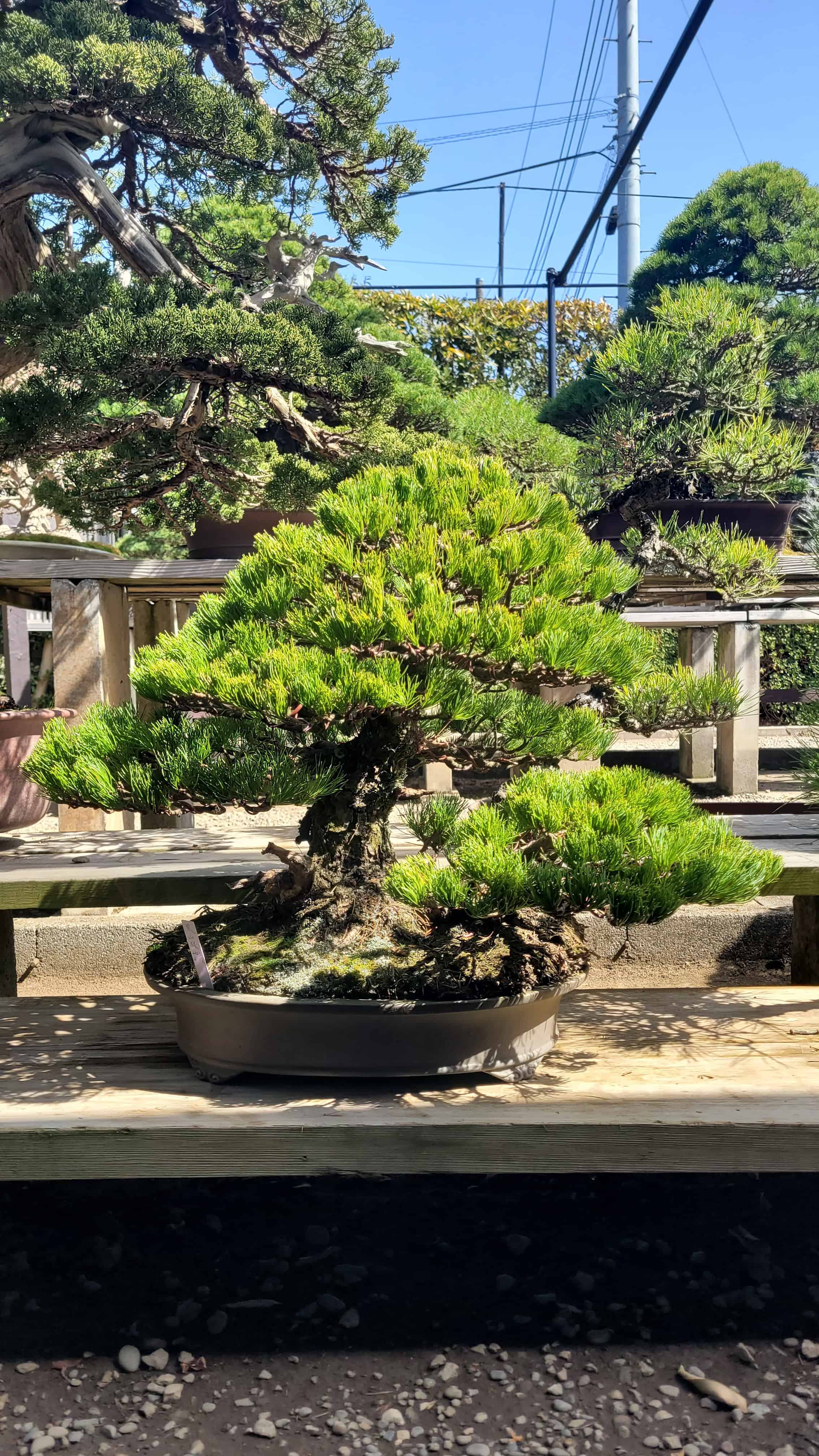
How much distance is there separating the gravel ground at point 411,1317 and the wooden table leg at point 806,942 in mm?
348

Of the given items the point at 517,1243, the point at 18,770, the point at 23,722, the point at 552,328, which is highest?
the point at 552,328

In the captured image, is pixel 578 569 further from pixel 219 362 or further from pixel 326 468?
pixel 326 468

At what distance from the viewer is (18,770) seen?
8.95ft

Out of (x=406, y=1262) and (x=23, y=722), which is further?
(x=23, y=722)

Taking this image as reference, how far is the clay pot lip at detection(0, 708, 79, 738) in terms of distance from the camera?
262cm

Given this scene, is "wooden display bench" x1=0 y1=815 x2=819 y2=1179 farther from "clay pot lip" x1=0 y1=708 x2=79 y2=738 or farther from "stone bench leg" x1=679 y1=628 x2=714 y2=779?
"stone bench leg" x1=679 y1=628 x2=714 y2=779

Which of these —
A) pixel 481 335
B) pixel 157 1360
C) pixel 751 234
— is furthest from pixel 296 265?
pixel 481 335

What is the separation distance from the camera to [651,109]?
3.38 metres

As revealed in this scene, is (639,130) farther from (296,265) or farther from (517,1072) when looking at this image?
(517,1072)

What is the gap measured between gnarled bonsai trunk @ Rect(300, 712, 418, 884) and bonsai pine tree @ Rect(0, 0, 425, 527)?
1.09 metres

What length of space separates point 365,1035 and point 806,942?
1.00m

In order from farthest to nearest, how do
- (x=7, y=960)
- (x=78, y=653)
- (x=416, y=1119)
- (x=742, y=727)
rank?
1. (x=742, y=727)
2. (x=78, y=653)
3. (x=7, y=960)
4. (x=416, y=1119)

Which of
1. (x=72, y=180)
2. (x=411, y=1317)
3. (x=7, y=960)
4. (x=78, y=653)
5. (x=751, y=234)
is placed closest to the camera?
(x=411, y=1317)

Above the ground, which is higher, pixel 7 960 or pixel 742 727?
pixel 742 727
